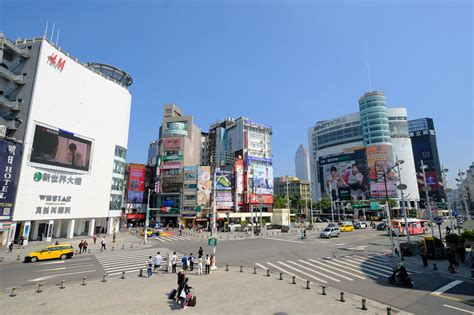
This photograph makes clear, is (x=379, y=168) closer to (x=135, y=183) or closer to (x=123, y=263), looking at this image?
(x=135, y=183)

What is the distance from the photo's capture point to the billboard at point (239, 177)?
258 ft

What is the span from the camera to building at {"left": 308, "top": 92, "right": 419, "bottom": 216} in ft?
363

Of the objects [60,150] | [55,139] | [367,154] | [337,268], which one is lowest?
[337,268]

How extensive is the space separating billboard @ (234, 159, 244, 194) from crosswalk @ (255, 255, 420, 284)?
54.8 m

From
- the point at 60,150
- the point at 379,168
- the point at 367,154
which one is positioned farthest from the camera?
the point at 367,154

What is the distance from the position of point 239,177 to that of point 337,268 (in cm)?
5999

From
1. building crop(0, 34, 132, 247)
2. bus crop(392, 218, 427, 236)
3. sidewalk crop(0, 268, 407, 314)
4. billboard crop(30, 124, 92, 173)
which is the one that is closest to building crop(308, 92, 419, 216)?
bus crop(392, 218, 427, 236)

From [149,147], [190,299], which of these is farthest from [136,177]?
[149,147]

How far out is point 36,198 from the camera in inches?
1517

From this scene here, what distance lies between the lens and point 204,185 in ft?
240

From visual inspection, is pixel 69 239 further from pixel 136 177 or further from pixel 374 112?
pixel 374 112

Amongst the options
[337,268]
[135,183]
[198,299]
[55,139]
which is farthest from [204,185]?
[198,299]

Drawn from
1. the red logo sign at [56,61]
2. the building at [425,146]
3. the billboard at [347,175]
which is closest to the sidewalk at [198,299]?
the red logo sign at [56,61]

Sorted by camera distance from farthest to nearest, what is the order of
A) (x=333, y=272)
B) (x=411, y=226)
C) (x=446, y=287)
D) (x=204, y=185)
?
(x=204, y=185), (x=411, y=226), (x=333, y=272), (x=446, y=287)
